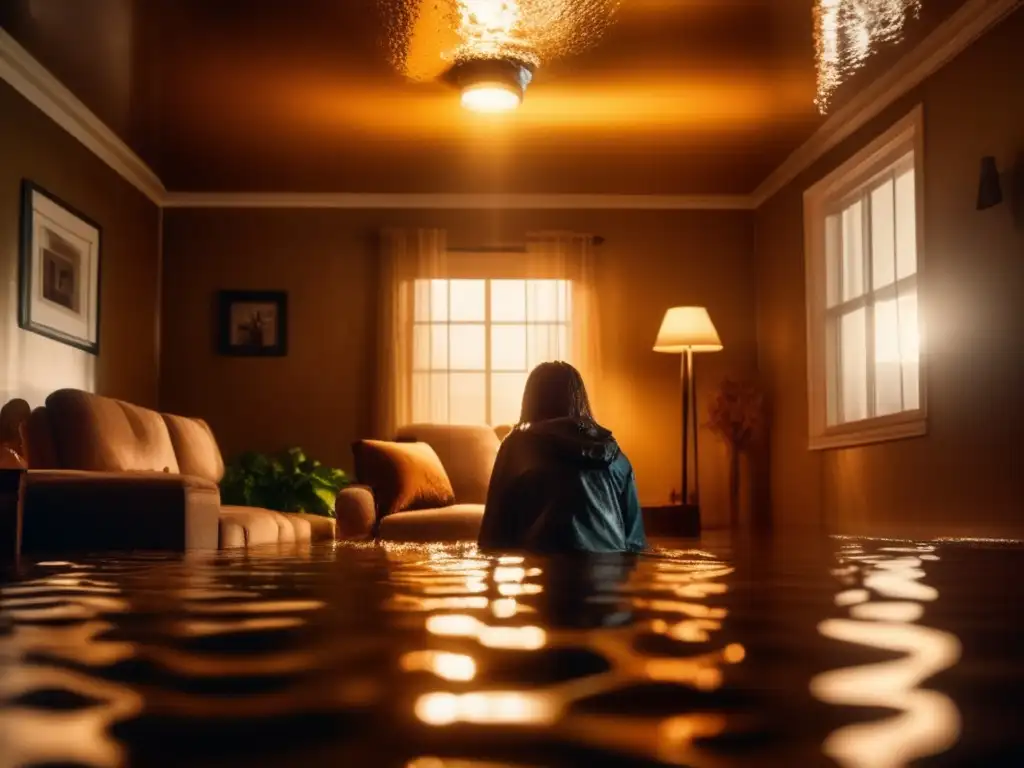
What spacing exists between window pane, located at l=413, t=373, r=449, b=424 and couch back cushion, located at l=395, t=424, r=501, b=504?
0.91 metres

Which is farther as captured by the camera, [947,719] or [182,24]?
[182,24]

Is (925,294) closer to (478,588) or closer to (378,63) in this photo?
(378,63)

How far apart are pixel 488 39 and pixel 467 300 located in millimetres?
2802

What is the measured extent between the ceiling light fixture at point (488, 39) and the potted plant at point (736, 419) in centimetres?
265

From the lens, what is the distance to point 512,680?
20 centimetres

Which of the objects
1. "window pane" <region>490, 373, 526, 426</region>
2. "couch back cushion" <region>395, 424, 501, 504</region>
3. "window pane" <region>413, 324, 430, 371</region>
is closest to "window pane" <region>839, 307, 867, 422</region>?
"couch back cushion" <region>395, 424, 501, 504</region>

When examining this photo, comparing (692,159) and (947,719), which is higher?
(692,159)

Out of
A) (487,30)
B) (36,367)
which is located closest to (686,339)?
(487,30)

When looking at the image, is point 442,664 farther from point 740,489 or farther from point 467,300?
point 740,489

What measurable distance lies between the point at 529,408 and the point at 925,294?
301cm

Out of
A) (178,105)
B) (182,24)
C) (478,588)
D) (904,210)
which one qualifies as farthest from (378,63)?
(478,588)

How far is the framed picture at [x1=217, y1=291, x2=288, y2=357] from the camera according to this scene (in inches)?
291

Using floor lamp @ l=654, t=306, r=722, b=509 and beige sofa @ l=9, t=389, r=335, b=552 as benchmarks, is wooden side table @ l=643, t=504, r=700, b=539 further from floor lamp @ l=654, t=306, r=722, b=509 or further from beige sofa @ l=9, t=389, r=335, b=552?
beige sofa @ l=9, t=389, r=335, b=552

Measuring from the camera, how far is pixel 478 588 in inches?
19.5
